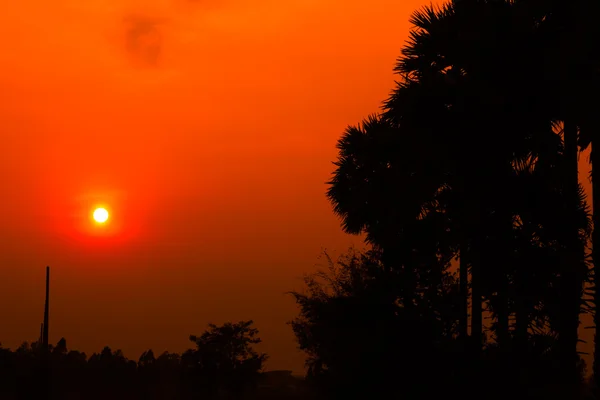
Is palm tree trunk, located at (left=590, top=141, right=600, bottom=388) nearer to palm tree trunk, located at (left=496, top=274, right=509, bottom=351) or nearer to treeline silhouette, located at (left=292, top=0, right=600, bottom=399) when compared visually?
treeline silhouette, located at (left=292, top=0, right=600, bottom=399)

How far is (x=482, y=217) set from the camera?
67.6 ft

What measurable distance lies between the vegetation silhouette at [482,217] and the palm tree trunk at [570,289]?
3 cm

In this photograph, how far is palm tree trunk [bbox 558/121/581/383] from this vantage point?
1692 cm

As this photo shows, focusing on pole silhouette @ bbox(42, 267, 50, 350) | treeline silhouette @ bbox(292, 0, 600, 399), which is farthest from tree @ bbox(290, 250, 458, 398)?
pole silhouette @ bbox(42, 267, 50, 350)

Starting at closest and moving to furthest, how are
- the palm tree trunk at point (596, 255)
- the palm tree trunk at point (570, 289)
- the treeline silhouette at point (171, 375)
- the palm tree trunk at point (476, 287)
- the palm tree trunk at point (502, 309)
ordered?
1. the palm tree trunk at point (596, 255)
2. the palm tree trunk at point (570, 289)
3. the palm tree trunk at point (476, 287)
4. the palm tree trunk at point (502, 309)
5. the treeline silhouette at point (171, 375)

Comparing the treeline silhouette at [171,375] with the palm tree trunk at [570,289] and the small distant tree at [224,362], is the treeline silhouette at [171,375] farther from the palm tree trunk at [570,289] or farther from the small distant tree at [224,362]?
the palm tree trunk at [570,289]

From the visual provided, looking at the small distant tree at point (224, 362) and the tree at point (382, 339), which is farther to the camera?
the small distant tree at point (224, 362)

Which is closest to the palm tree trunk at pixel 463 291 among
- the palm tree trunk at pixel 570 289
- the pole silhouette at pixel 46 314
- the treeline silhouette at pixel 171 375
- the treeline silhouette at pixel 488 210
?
the treeline silhouette at pixel 488 210

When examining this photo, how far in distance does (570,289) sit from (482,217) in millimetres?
3710

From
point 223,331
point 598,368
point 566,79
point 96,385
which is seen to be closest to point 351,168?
point 566,79

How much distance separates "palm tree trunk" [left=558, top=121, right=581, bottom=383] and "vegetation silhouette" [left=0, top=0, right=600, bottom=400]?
30 millimetres

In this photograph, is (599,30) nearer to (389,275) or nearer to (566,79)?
(566,79)

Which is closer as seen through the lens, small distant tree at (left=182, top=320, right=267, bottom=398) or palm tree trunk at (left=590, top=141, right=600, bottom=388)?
palm tree trunk at (left=590, top=141, right=600, bottom=388)

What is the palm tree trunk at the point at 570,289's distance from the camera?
16.9 m
